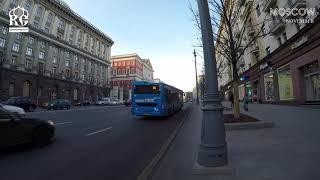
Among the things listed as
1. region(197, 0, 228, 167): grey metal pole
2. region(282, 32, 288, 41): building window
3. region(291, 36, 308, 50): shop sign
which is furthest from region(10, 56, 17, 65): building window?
region(197, 0, 228, 167): grey metal pole

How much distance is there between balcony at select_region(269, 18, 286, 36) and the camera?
938 inches

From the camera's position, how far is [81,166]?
5.86m

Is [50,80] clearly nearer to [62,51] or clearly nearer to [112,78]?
[62,51]

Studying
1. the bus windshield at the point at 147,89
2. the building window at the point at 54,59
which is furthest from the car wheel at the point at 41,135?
the building window at the point at 54,59

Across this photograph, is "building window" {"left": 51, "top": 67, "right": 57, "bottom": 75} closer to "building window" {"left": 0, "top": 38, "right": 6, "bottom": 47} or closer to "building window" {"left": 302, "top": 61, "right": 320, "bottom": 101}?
"building window" {"left": 0, "top": 38, "right": 6, "bottom": 47}

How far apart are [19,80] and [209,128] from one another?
5192cm

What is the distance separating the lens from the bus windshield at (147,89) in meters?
17.9

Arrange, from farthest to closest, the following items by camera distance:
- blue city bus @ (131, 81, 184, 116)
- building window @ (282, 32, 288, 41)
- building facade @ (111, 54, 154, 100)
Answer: building facade @ (111, 54, 154, 100)
building window @ (282, 32, 288, 41)
blue city bus @ (131, 81, 184, 116)

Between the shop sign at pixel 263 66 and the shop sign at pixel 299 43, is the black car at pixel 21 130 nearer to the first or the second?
the shop sign at pixel 299 43

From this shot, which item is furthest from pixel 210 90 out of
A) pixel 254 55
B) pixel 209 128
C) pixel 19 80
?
pixel 19 80

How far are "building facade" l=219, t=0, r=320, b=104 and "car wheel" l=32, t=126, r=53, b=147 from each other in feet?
37.1

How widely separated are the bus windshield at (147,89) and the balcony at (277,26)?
45.6 ft

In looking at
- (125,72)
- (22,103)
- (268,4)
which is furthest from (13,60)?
(125,72)

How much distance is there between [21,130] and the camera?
751 cm
